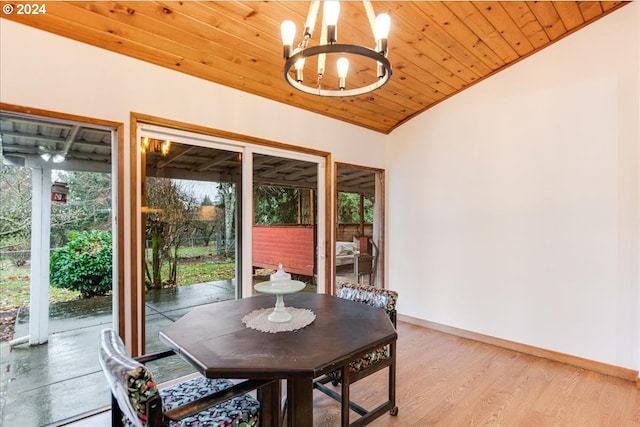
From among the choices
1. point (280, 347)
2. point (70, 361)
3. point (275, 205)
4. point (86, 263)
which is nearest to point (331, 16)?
point (280, 347)

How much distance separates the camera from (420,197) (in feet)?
13.8

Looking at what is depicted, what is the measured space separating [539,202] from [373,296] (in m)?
2.06

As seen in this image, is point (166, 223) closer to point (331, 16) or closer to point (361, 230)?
point (331, 16)

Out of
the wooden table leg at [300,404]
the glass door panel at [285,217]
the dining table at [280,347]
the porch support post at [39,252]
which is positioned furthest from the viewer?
the glass door panel at [285,217]

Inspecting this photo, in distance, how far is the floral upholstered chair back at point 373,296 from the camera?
7.89ft

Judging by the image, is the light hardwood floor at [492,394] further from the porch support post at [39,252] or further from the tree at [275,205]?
the tree at [275,205]

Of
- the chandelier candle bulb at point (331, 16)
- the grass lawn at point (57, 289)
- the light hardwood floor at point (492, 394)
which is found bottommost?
the light hardwood floor at point (492, 394)

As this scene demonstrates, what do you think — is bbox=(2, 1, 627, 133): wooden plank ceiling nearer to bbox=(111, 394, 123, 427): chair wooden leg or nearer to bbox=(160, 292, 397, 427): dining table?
bbox=(160, 292, 397, 427): dining table

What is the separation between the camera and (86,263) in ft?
8.35

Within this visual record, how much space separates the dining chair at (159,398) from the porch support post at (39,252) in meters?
1.48

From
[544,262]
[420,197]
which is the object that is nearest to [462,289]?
[544,262]

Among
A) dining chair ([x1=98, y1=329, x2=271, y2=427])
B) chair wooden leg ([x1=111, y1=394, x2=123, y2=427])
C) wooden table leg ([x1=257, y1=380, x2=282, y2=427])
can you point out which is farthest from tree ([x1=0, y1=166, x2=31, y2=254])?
wooden table leg ([x1=257, y1=380, x2=282, y2=427])

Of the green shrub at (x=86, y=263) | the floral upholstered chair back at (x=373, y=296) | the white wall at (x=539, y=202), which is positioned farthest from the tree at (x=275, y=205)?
the white wall at (x=539, y=202)

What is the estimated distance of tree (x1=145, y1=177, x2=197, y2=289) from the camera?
2.55 m
